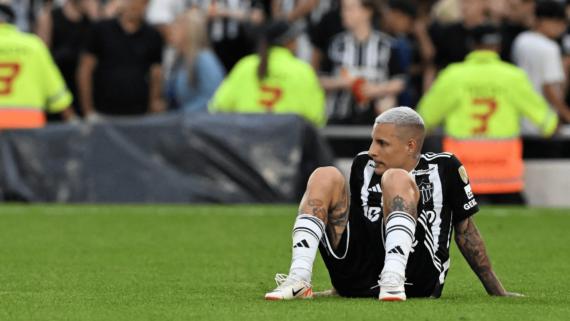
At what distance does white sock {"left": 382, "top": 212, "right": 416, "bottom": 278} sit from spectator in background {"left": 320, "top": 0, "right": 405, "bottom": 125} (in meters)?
6.45

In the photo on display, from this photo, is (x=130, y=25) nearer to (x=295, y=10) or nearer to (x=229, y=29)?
(x=229, y=29)

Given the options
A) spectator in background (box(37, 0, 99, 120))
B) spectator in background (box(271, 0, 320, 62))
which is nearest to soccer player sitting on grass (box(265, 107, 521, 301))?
spectator in background (box(271, 0, 320, 62))

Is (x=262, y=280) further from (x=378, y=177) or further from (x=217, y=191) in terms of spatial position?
(x=217, y=191)

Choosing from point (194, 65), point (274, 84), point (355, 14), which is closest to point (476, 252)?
point (274, 84)

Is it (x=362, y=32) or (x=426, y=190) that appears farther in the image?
(x=362, y=32)

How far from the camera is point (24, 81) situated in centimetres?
999

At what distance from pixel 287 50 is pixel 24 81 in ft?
9.52

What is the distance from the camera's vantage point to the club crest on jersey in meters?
4.16

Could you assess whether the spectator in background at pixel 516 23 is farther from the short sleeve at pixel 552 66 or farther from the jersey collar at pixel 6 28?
the jersey collar at pixel 6 28

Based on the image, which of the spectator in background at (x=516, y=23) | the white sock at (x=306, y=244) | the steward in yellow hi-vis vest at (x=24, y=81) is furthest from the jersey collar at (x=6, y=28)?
the white sock at (x=306, y=244)

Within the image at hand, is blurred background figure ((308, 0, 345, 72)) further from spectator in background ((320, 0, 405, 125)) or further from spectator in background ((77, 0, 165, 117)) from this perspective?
spectator in background ((77, 0, 165, 117))

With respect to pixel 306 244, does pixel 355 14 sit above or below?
above

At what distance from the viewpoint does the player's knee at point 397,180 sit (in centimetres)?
394

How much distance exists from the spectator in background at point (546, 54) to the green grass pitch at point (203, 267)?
1314 mm
